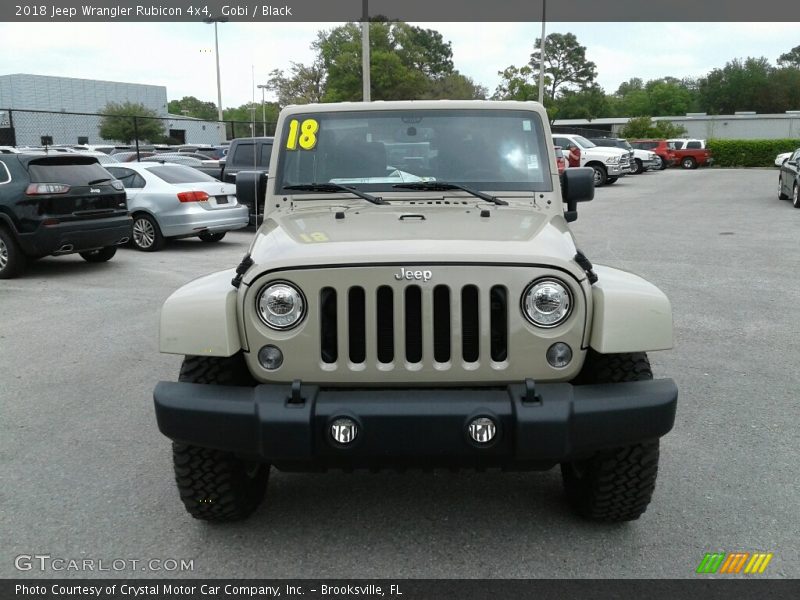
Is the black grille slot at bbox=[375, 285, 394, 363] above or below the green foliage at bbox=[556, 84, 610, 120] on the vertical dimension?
below

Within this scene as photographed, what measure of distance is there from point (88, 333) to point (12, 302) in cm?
211

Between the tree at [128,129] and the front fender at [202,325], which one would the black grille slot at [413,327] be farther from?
the tree at [128,129]

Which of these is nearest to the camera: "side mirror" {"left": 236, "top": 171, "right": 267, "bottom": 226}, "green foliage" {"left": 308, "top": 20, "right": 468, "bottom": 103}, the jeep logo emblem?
the jeep logo emblem

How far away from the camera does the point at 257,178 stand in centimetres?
471

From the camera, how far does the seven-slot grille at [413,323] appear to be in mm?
3055

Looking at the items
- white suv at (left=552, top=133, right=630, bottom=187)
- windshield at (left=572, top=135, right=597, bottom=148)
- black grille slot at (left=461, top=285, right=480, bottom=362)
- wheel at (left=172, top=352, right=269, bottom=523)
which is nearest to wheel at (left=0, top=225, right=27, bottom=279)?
wheel at (left=172, top=352, right=269, bottom=523)

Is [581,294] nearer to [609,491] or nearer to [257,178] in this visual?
[609,491]

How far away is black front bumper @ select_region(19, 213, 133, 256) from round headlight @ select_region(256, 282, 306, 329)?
808 centimetres

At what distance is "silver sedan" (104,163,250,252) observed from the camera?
12.8 metres

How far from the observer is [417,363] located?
10.2 feet

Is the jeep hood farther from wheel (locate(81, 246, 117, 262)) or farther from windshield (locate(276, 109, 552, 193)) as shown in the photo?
wheel (locate(81, 246, 117, 262))

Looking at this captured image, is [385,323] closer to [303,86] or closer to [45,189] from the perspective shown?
[45,189]

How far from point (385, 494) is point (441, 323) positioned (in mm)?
1231

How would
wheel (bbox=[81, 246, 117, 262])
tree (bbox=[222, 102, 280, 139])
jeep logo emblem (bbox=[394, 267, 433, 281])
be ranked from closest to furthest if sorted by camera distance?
jeep logo emblem (bbox=[394, 267, 433, 281]), tree (bbox=[222, 102, 280, 139]), wheel (bbox=[81, 246, 117, 262])
